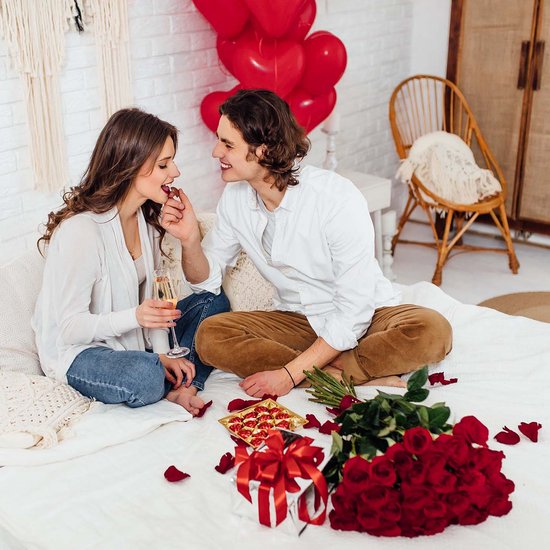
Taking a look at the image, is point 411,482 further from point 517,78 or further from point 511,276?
point 517,78

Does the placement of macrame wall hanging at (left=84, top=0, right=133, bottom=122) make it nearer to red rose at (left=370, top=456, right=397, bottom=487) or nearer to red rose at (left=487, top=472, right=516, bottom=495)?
red rose at (left=370, top=456, right=397, bottom=487)

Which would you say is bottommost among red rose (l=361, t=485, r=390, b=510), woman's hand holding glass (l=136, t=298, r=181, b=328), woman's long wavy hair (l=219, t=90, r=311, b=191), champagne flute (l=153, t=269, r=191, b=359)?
red rose (l=361, t=485, r=390, b=510)

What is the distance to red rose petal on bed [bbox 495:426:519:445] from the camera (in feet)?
6.21

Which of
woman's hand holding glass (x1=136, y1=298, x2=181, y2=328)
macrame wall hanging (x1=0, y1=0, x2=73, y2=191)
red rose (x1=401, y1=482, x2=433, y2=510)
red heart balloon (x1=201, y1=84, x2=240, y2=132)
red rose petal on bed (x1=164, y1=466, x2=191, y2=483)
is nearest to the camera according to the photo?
red rose (x1=401, y1=482, x2=433, y2=510)

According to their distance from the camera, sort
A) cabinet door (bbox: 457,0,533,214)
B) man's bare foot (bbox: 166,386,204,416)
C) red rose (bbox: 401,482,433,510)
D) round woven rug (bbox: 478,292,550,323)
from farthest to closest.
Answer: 1. cabinet door (bbox: 457,0,533,214)
2. round woven rug (bbox: 478,292,550,323)
3. man's bare foot (bbox: 166,386,204,416)
4. red rose (bbox: 401,482,433,510)

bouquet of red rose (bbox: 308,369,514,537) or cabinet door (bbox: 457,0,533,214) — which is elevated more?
cabinet door (bbox: 457,0,533,214)

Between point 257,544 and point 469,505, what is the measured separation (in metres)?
0.43

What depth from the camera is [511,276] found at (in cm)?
412

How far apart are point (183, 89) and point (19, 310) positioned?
1.41m

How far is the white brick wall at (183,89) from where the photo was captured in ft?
9.01

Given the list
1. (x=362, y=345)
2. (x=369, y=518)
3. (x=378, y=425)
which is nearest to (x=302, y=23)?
(x=362, y=345)

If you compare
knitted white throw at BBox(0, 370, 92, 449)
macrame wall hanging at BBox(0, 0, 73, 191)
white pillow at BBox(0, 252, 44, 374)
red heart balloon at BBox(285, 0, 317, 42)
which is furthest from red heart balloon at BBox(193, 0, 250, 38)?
knitted white throw at BBox(0, 370, 92, 449)

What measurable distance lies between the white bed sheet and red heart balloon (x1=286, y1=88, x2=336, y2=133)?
1370 millimetres

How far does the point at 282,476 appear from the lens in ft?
5.32
